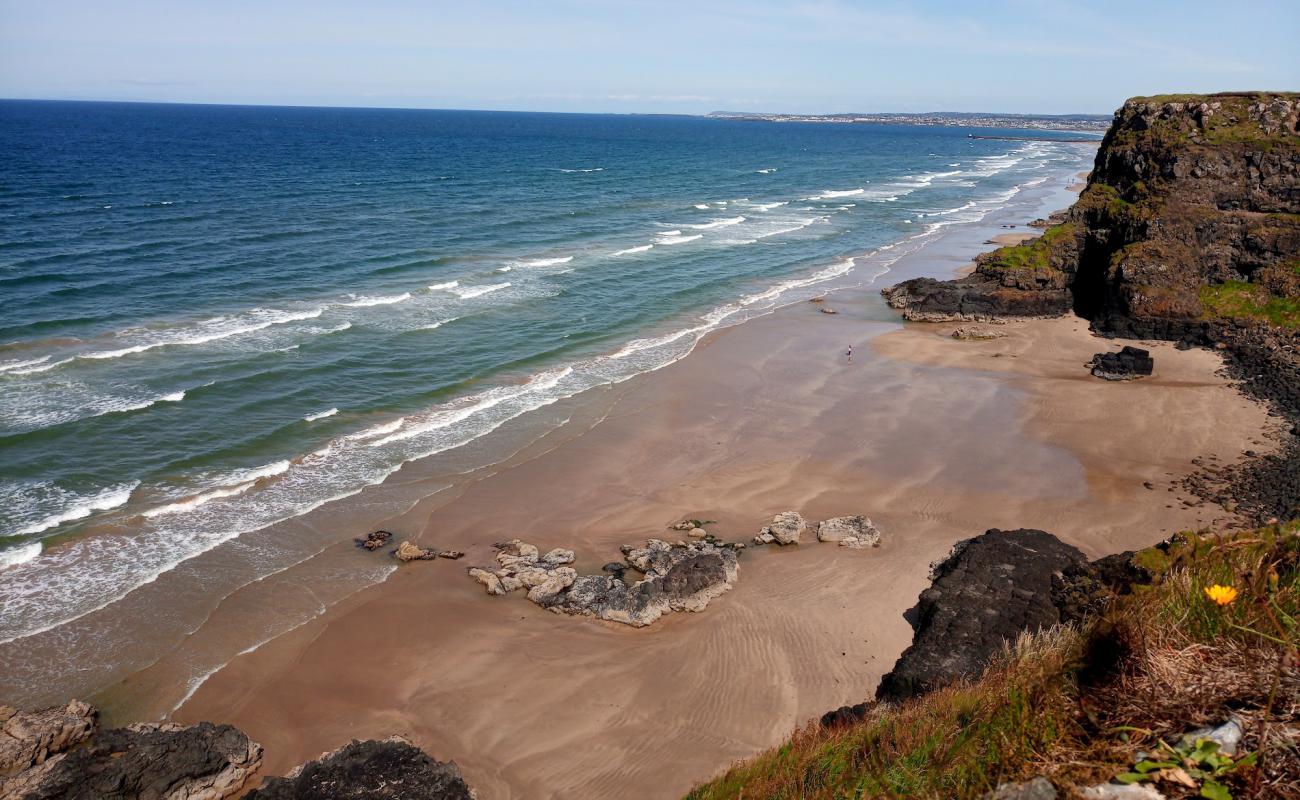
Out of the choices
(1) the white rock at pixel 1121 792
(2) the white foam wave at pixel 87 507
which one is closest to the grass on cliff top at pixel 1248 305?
(1) the white rock at pixel 1121 792

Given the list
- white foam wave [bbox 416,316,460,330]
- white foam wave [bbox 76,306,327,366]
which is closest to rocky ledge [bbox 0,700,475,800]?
white foam wave [bbox 76,306,327,366]

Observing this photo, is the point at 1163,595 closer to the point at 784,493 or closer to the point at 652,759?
the point at 652,759

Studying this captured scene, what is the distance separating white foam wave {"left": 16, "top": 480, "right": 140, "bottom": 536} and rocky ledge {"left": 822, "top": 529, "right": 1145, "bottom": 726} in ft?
66.1

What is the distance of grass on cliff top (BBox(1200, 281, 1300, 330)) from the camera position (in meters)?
35.3

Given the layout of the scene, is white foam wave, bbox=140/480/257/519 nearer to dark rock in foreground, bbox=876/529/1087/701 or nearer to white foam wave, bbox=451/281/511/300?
dark rock in foreground, bbox=876/529/1087/701

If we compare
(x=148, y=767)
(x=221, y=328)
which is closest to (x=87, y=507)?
(x=148, y=767)

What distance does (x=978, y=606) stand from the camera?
647 inches

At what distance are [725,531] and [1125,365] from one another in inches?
883

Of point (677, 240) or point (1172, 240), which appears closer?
point (1172, 240)

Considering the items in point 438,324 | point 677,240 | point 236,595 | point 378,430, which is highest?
point 677,240

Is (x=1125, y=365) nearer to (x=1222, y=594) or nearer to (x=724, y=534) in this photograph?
(x=724, y=534)

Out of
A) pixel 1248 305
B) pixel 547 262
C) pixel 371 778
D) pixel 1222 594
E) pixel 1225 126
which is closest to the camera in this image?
pixel 1222 594

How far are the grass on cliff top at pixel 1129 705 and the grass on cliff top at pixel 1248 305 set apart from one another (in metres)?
35.9

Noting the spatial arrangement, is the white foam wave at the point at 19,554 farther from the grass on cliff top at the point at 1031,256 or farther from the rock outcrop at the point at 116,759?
the grass on cliff top at the point at 1031,256
